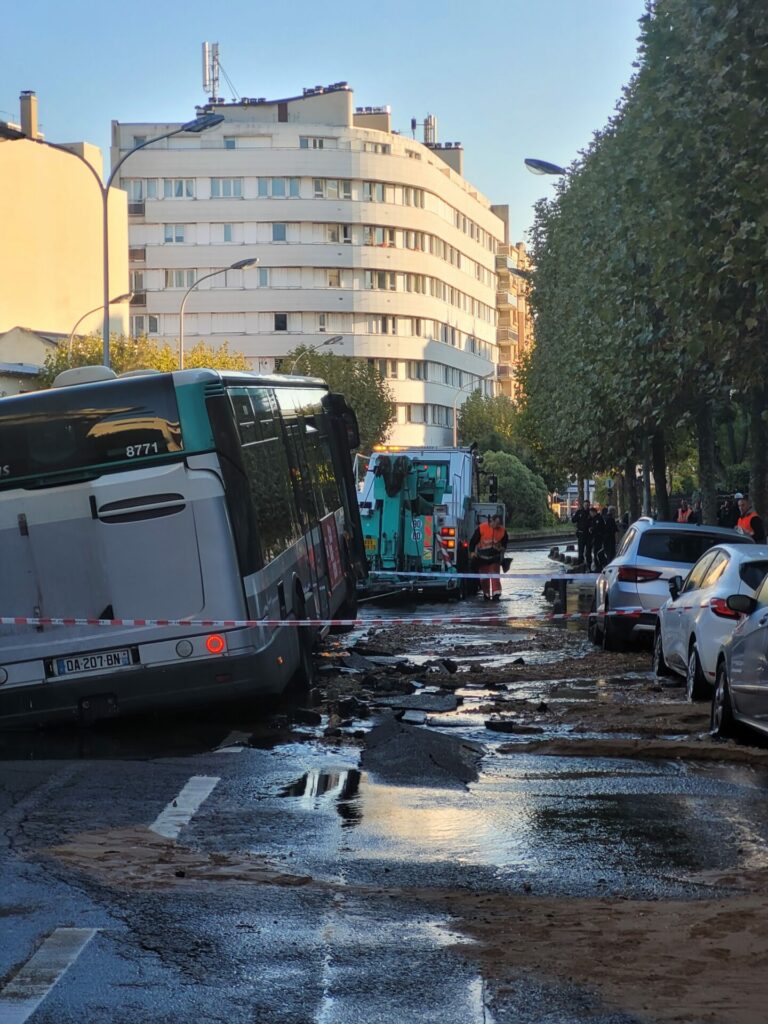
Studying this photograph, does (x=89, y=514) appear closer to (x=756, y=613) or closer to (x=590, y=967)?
(x=756, y=613)

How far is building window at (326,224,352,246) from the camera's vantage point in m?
100

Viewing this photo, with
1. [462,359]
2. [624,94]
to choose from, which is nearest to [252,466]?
[624,94]

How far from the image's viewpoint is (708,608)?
14438 mm

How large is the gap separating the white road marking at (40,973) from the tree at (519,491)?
78.5m

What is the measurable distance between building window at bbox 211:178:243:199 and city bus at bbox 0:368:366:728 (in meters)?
87.8

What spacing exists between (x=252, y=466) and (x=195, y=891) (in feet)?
23.0

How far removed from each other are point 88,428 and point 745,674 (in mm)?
5210

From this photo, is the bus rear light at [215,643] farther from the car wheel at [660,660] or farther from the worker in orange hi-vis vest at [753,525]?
the worker in orange hi-vis vest at [753,525]

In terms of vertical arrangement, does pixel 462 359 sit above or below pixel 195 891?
above

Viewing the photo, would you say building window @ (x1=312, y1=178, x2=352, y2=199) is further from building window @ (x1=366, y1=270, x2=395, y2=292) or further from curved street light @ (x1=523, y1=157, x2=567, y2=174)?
curved street light @ (x1=523, y1=157, x2=567, y2=174)

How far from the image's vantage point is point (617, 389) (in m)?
29.7

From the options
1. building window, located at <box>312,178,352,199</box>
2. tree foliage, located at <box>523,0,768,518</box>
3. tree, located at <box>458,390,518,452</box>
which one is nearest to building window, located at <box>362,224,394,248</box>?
building window, located at <box>312,178,352,199</box>

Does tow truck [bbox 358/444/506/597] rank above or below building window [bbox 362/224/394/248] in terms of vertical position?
below

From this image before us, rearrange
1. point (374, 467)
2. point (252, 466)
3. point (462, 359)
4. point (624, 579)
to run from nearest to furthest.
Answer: point (252, 466) < point (624, 579) < point (374, 467) < point (462, 359)
